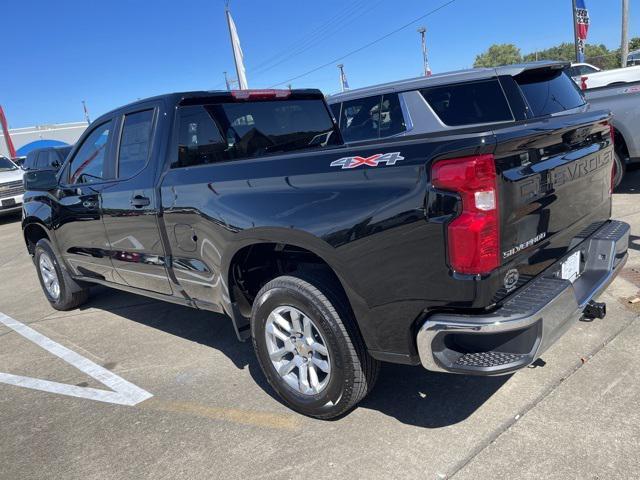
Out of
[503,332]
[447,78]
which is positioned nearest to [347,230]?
[503,332]

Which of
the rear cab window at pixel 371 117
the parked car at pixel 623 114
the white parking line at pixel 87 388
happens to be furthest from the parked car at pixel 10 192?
the parked car at pixel 623 114

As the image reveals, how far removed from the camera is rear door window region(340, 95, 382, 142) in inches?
268

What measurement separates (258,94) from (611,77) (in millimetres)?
6386

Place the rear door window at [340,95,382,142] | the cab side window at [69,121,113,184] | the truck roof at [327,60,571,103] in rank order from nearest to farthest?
the cab side window at [69,121,113,184] < the truck roof at [327,60,571,103] < the rear door window at [340,95,382,142]

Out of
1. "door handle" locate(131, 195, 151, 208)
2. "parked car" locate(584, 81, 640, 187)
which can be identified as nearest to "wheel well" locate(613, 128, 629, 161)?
"parked car" locate(584, 81, 640, 187)

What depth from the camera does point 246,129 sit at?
12.7 ft

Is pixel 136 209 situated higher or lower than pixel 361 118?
lower

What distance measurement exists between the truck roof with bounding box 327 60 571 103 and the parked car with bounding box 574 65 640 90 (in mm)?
3114

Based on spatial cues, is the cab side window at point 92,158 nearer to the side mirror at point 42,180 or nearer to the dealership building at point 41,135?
the side mirror at point 42,180

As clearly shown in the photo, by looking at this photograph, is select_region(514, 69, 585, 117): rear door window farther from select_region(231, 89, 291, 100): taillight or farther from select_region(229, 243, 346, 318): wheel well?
select_region(229, 243, 346, 318): wheel well

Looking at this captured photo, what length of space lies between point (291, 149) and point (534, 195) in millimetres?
2174

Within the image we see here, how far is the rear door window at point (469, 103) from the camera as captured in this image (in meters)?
5.23

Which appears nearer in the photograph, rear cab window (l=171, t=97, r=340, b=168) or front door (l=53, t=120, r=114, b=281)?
rear cab window (l=171, t=97, r=340, b=168)

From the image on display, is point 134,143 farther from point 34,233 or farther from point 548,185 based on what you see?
point 548,185
